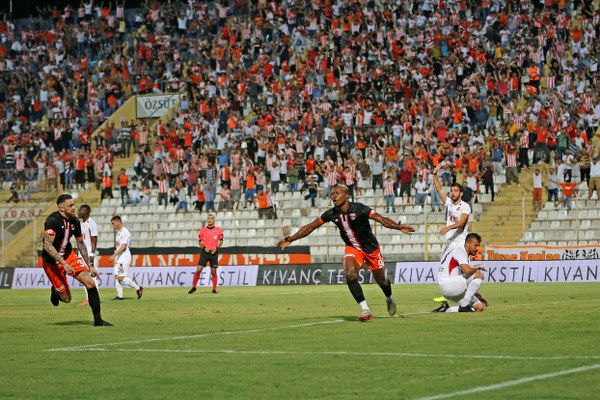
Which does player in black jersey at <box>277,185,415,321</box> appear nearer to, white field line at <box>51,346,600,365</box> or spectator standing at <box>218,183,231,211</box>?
white field line at <box>51,346,600,365</box>

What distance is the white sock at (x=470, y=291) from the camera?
21.0 meters

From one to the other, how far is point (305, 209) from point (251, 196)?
10.2ft

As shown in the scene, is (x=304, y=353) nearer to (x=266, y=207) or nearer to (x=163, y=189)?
(x=266, y=207)

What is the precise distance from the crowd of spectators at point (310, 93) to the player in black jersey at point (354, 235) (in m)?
23.7

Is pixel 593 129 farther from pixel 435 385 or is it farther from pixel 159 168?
pixel 435 385

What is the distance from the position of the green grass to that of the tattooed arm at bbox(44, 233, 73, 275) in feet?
3.53

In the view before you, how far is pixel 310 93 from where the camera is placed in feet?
171

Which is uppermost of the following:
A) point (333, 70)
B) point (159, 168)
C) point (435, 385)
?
point (333, 70)

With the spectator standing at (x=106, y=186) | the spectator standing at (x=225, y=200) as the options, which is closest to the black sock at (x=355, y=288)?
the spectator standing at (x=225, y=200)

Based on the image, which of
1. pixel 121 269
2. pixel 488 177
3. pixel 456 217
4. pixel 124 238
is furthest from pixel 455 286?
pixel 488 177

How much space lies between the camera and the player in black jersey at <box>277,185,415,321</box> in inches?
758

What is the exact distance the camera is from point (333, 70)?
52875mm

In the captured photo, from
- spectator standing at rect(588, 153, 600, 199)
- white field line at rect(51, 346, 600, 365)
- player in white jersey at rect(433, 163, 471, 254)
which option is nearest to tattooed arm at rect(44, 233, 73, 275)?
white field line at rect(51, 346, 600, 365)

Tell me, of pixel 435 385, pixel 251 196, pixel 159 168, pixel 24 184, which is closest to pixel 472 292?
pixel 435 385
